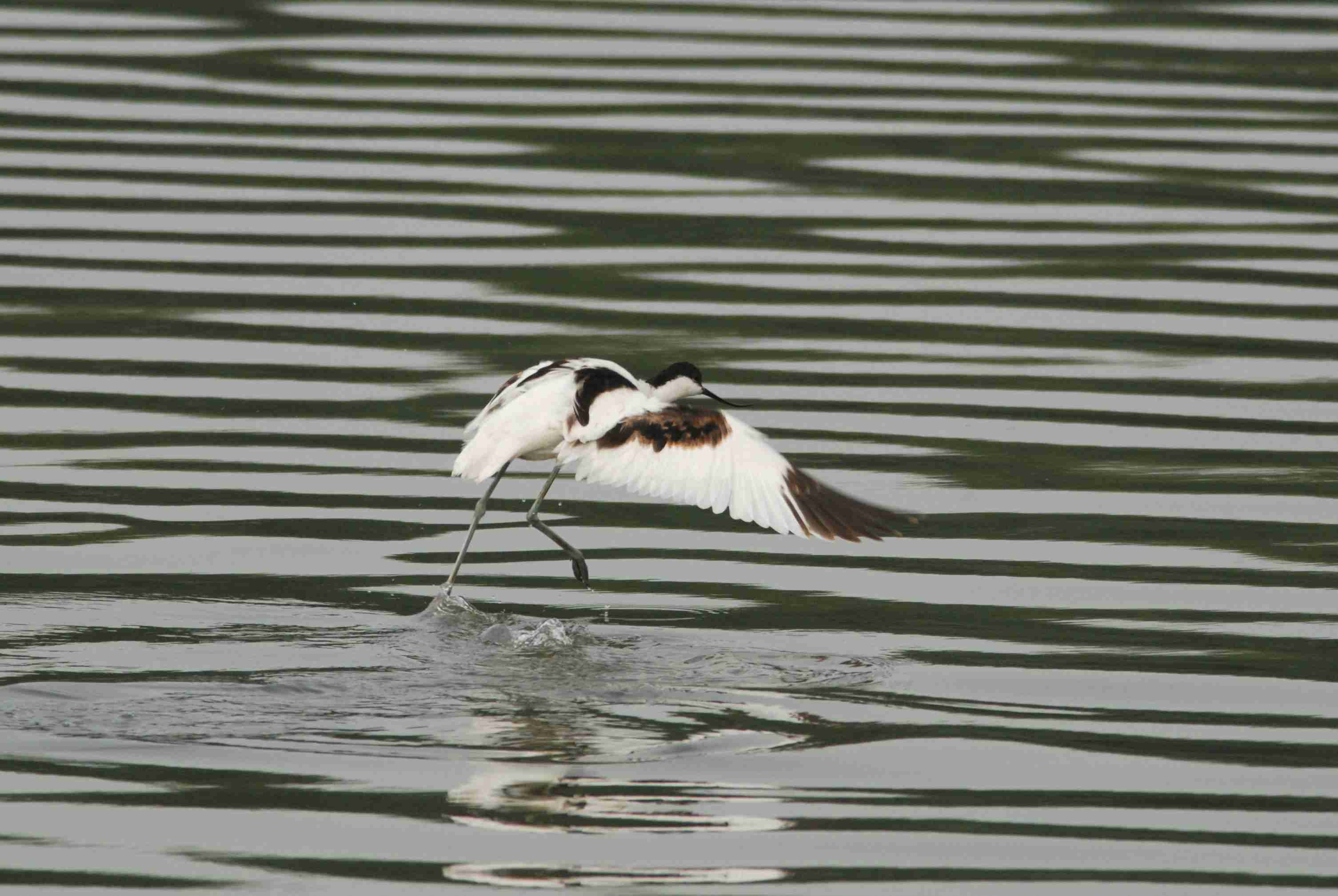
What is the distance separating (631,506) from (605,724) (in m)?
3.33

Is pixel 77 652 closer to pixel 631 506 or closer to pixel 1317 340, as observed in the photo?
pixel 631 506

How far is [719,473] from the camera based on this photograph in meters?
9.28

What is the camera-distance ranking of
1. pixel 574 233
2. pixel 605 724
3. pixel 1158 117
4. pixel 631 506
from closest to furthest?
pixel 605 724 < pixel 631 506 < pixel 574 233 < pixel 1158 117

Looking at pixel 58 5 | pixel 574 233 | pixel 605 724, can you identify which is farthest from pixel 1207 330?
pixel 58 5

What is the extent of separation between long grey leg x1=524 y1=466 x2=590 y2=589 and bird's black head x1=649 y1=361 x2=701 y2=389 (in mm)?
505

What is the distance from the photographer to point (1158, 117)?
17969mm

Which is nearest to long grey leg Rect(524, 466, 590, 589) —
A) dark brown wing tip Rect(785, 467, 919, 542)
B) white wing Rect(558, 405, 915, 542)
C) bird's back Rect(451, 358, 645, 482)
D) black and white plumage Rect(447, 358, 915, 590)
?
black and white plumage Rect(447, 358, 915, 590)

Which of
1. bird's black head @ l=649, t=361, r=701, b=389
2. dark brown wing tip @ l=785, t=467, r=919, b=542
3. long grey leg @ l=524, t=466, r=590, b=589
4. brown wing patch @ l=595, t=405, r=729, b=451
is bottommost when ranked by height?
long grey leg @ l=524, t=466, r=590, b=589

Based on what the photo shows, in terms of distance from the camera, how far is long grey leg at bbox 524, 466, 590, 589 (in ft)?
32.3

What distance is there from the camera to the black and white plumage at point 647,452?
360 inches

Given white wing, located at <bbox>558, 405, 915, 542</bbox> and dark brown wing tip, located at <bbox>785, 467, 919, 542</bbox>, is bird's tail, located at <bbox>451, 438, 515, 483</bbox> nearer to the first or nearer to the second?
white wing, located at <bbox>558, 405, 915, 542</bbox>

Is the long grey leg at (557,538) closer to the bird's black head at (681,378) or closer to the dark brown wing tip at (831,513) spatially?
the bird's black head at (681,378)

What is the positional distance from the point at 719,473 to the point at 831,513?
431 mm

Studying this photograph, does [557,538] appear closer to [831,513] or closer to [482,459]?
[482,459]
